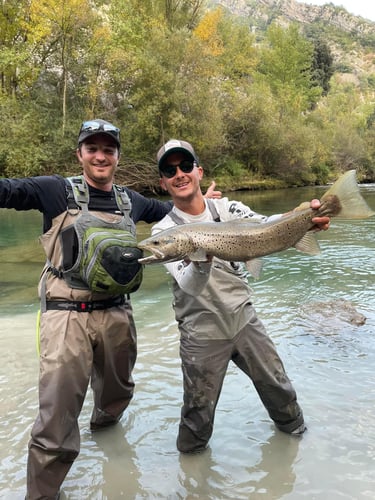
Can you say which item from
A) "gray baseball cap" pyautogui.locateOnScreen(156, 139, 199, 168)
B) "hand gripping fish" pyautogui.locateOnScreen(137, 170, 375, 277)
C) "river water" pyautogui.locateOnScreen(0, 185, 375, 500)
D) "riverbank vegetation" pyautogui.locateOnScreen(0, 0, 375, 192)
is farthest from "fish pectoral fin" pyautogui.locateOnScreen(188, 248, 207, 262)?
"riverbank vegetation" pyautogui.locateOnScreen(0, 0, 375, 192)

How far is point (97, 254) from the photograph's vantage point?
3.13m

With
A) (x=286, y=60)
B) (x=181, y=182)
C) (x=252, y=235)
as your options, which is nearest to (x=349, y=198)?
(x=252, y=235)

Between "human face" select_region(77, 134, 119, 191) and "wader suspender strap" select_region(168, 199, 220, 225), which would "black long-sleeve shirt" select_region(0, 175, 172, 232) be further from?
"wader suspender strap" select_region(168, 199, 220, 225)

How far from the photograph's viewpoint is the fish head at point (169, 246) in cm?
288

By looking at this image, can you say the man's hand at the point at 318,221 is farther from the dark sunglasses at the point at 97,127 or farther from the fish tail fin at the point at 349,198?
the dark sunglasses at the point at 97,127

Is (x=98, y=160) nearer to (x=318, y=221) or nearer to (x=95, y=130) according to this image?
(x=95, y=130)

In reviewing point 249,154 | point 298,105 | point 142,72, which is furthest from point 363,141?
point 142,72

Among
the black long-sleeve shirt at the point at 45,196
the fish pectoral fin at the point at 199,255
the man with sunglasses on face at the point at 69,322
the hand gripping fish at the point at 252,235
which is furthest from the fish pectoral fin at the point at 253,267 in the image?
the black long-sleeve shirt at the point at 45,196

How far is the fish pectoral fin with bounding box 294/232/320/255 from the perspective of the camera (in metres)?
3.13

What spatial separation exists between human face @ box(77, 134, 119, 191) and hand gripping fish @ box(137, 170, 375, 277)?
64 cm

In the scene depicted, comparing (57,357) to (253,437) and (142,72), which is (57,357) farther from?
(142,72)

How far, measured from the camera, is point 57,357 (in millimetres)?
2975

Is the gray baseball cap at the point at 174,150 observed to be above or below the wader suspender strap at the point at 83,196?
above

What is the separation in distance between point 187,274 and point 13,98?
32631mm
